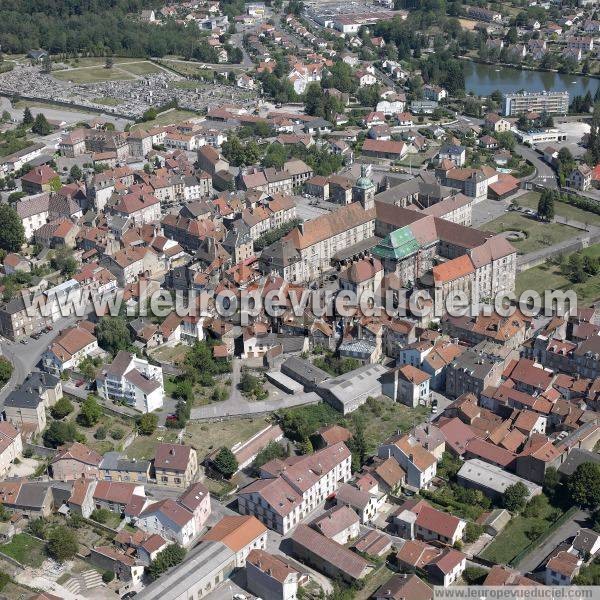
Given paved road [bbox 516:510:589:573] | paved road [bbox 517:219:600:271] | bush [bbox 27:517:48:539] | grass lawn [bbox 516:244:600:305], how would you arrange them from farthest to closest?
paved road [bbox 517:219:600:271], grass lawn [bbox 516:244:600:305], bush [bbox 27:517:48:539], paved road [bbox 516:510:589:573]

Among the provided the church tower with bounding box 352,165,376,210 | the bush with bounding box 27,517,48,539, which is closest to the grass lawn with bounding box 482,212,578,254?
the church tower with bounding box 352,165,376,210

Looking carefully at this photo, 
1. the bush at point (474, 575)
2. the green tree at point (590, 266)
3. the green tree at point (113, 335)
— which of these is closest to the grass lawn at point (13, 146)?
the green tree at point (113, 335)

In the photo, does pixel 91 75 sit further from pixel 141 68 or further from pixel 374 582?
pixel 374 582

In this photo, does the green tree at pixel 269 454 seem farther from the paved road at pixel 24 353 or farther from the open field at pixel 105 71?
the open field at pixel 105 71

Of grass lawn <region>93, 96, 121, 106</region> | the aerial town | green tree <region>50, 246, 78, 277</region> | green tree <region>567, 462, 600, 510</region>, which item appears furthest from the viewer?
grass lawn <region>93, 96, 121, 106</region>

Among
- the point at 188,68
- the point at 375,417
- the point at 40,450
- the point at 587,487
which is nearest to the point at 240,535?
the point at 375,417

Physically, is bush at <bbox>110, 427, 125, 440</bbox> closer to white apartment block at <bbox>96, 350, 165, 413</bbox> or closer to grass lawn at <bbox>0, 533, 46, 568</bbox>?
white apartment block at <bbox>96, 350, 165, 413</bbox>
